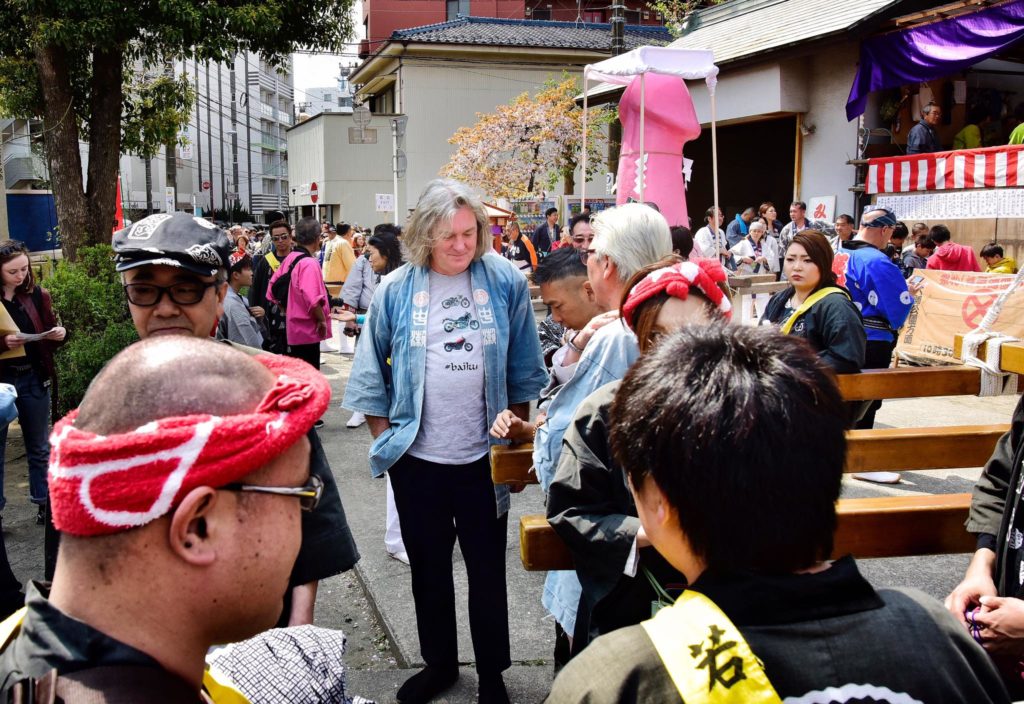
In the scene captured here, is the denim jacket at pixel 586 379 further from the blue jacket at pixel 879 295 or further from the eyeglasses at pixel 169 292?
the blue jacket at pixel 879 295

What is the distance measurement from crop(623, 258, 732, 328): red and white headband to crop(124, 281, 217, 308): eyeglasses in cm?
111

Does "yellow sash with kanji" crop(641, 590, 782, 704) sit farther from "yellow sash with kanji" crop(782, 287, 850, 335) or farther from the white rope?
"yellow sash with kanji" crop(782, 287, 850, 335)

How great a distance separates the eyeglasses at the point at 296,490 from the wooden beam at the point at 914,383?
3.01 metres

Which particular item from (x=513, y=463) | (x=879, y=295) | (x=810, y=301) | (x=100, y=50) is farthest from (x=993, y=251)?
(x=100, y=50)

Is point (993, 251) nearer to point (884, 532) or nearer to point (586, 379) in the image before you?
point (884, 532)

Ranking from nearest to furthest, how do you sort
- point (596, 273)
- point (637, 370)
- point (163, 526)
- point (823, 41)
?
1. point (163, 526)
2. point (637, 370)
3. point (596, 273)
4. point (823, 41)

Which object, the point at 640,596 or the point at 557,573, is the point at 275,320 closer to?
Answer: the point at 557,573

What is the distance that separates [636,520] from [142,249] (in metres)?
1.37

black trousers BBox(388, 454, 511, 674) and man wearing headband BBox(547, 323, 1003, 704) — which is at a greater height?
man wearing headband BBox(547, 323, 1003, 704)

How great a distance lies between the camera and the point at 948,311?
9344mm

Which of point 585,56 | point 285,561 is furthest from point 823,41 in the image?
point 585,56

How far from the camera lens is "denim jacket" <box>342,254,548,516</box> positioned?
128 inches

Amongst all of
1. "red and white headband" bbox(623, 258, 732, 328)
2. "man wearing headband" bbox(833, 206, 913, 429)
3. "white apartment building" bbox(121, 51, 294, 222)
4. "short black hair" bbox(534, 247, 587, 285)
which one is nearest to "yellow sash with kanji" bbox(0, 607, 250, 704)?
"red and white headband" bbox(623, 258, 732, 328)

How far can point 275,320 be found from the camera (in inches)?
299
